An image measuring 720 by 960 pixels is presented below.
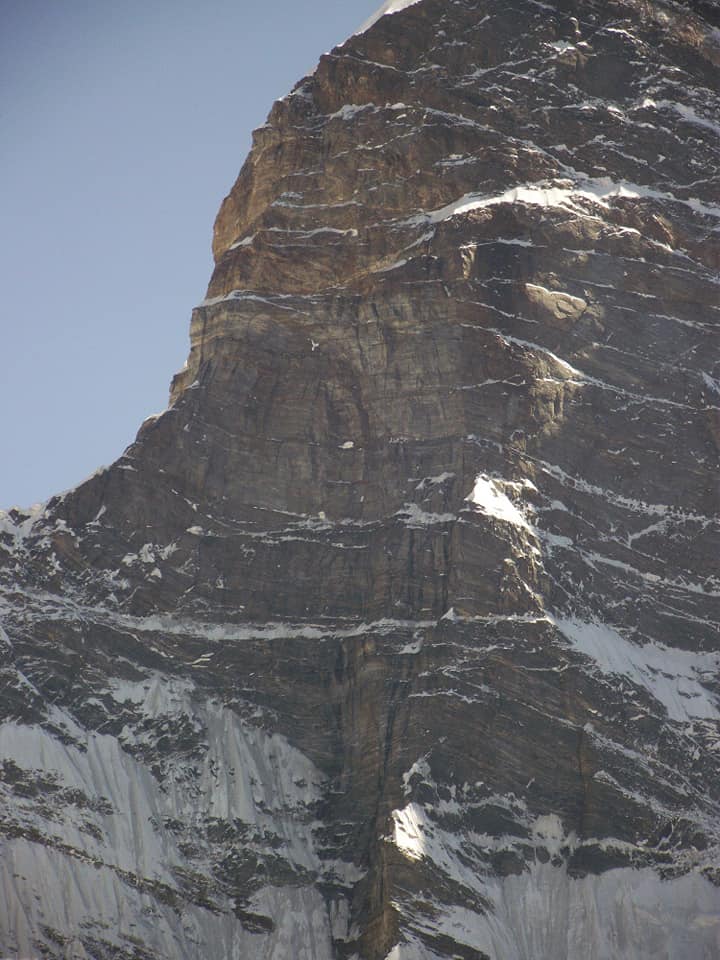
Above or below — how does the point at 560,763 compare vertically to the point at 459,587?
below

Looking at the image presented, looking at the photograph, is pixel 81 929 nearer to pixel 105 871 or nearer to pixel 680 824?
pixel 105 871

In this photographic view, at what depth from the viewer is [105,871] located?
197000mm

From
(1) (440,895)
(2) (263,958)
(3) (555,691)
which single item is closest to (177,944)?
(2) (263,958)

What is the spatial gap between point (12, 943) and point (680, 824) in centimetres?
4851

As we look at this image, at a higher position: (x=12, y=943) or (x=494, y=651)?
(x=494, y=651)

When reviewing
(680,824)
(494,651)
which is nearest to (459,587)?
(494,651)

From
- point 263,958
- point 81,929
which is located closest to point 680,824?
point 263,958

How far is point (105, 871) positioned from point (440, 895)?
2596cm

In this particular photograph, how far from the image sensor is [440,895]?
187875 millimetres

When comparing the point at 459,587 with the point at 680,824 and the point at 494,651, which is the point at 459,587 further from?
the point at 680,824

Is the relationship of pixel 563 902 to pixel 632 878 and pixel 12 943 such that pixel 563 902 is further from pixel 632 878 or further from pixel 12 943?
pixel 12 943

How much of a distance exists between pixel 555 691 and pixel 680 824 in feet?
42.9

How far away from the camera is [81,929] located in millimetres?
193125

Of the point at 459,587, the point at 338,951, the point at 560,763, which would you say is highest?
the point at 459,587
